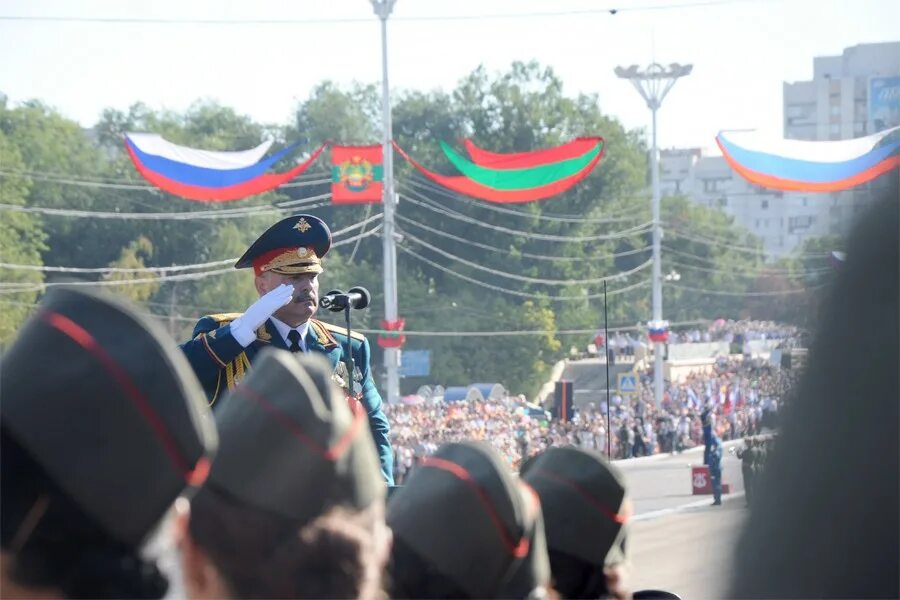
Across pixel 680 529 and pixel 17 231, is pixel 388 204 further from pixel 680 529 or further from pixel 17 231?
pixel 680 529

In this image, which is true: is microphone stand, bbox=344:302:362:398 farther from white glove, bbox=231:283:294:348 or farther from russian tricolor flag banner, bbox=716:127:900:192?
russian tricolor flag banner, bbox=716:127:900:192

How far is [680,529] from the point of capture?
39.3 ft

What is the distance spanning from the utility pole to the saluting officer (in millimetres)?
29104

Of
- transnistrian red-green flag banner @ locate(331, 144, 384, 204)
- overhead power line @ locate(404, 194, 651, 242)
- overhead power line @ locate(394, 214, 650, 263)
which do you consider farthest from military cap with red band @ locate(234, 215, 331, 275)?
overhead power line @ locate(394, 214, 650, 263)

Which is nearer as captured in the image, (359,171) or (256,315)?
(256,315)

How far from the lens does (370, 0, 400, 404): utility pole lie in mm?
34281

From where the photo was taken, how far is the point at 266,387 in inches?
75.0

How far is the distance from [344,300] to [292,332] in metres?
0.23

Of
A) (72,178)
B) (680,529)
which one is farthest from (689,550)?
(72,178)

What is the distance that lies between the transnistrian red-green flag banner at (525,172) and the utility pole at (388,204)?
2.61 feet

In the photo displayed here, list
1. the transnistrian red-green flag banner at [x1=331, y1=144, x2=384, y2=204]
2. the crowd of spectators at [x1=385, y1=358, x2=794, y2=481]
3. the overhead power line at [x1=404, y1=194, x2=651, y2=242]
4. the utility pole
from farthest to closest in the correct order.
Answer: the overhead power line at [x1=404, y1=194, x2=651, y2=242]
the transnistrian red-green flag banner at [x1=331, y1=144, x2=384, y2=204]
the utility pole
the crowd of spectators at [x1=385, y1=358, x2=794, y2=481]

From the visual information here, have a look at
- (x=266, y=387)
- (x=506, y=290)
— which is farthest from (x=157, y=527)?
(x=506, y=290)

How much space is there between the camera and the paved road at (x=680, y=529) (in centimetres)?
221

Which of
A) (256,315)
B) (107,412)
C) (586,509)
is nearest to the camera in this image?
(107,412)
